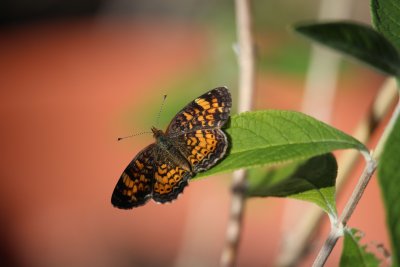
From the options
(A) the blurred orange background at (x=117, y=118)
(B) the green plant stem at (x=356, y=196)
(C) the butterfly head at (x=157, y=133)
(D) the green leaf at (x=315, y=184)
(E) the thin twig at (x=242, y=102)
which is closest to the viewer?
(B) the green plant stem at (x=356, y=196)

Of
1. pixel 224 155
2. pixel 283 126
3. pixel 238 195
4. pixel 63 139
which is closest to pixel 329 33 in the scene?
pixel 283 126

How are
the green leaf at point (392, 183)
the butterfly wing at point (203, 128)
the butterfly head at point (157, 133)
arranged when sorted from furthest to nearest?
the butterfly head at point (157, 133)
the butterfly wing at point (203, 128)
the green leaf at point (392, 183)

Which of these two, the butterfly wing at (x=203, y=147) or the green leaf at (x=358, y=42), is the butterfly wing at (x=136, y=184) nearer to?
the butterfly wing at (x=203, y=147)

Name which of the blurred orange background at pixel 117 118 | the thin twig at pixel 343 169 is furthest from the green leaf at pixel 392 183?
the blurred orange background at pixel 117 118

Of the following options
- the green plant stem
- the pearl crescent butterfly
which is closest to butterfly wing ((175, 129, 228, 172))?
the pearl crescent butterfly

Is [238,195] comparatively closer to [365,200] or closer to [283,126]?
[283,126]
